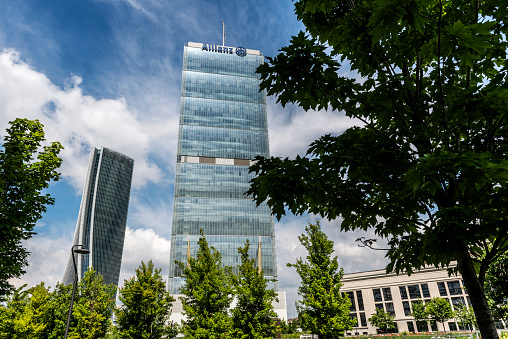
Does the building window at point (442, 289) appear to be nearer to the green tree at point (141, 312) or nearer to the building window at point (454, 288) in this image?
the building window at point (454, 288)

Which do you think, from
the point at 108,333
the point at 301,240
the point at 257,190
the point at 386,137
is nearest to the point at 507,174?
the point at 386,137

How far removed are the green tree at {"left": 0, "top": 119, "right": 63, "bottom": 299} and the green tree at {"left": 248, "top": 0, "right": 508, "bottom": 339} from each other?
12641mm

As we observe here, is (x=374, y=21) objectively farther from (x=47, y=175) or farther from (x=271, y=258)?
(x=271, y=258)

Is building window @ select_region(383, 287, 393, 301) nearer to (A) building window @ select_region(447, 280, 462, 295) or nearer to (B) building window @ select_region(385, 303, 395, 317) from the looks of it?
(B) building window @ select_region(385, 303, 395, 317)

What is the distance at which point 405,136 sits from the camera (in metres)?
5.16

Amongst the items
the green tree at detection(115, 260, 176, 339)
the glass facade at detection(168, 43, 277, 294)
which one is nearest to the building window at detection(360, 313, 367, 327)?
the glass facade at detection(168, 43, 277, 294)

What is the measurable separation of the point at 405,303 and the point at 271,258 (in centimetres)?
4311

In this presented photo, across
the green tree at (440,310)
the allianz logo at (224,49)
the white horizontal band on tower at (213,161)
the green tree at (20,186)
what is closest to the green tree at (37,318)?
the green tree at (20,186)

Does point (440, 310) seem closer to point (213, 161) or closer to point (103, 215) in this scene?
point (213, 161)

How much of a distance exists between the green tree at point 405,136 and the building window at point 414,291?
9405 cm

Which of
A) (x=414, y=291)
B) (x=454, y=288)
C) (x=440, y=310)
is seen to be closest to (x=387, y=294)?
(x=414, y=291)

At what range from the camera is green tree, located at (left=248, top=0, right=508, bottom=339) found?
4.17 m

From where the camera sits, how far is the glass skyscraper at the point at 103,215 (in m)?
149

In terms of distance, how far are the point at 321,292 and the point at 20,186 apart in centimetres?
1875
